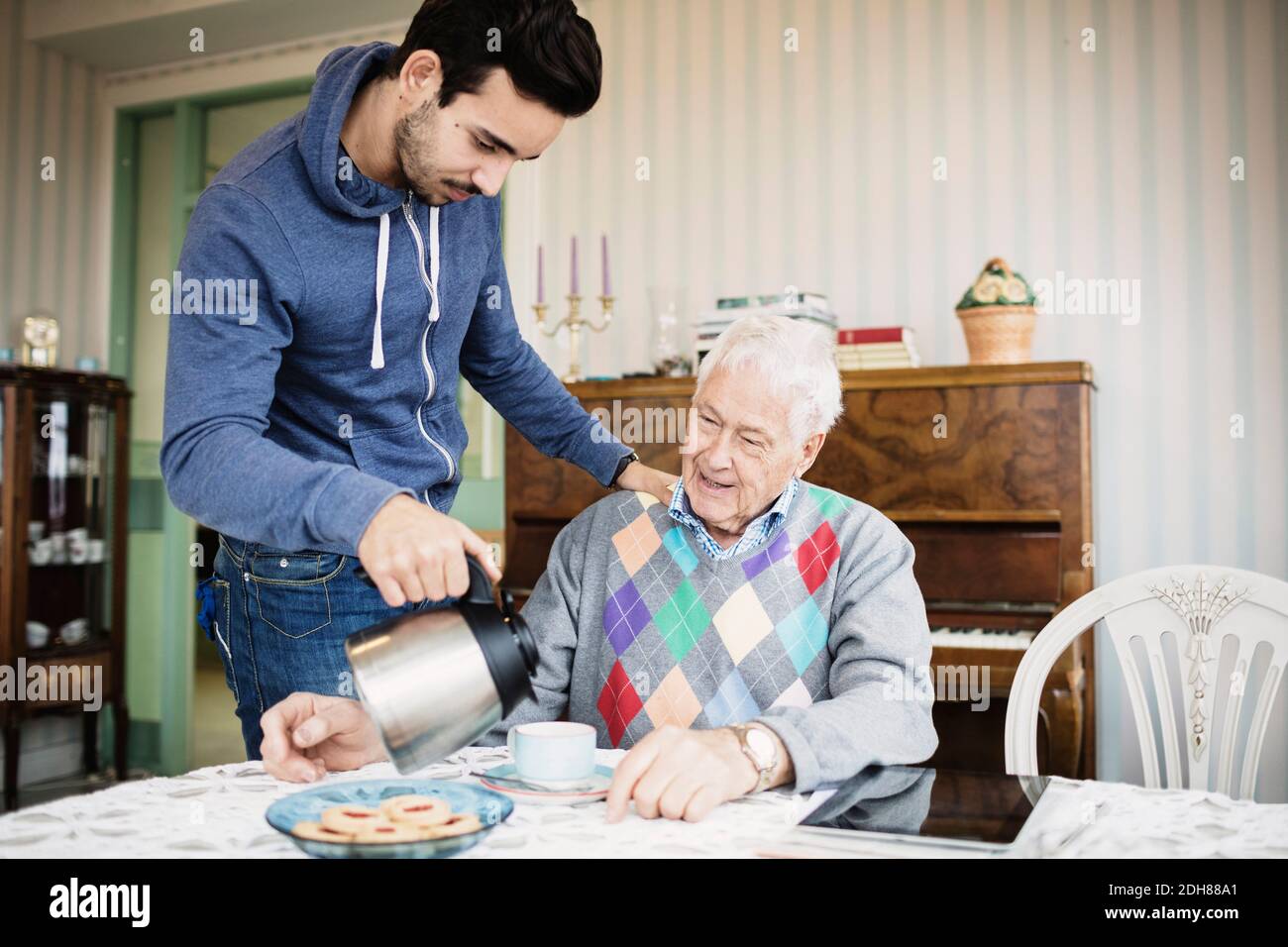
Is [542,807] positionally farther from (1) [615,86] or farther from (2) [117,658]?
(2) [117,658]

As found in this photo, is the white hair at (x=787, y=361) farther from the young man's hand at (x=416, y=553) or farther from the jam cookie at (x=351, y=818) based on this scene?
the jam cookie at (x=351, y=818)

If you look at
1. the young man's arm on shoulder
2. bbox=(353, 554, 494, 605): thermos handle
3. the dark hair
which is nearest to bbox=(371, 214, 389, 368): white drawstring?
the young man's arm on shoulder

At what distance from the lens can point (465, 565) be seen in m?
1.03

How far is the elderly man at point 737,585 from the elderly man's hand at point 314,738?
0.24 metres

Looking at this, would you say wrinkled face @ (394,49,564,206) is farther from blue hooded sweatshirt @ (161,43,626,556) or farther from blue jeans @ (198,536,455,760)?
blue jeans @ (198,536,455,760)

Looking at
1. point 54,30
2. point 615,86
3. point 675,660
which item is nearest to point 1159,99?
point 615,86

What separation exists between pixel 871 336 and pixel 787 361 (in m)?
1.42

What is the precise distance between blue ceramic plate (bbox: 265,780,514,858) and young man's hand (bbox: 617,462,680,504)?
76 cm

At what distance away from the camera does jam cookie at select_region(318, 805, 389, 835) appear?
95 centimetres

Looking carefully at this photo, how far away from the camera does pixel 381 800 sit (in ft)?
3.46

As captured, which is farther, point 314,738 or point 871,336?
point 871,336

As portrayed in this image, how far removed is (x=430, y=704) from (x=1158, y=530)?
2788mm

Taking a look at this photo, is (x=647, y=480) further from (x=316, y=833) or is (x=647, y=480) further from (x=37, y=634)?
(x=37, y=634)

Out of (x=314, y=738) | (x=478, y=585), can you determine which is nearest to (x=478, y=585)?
(x=478, y=585)
